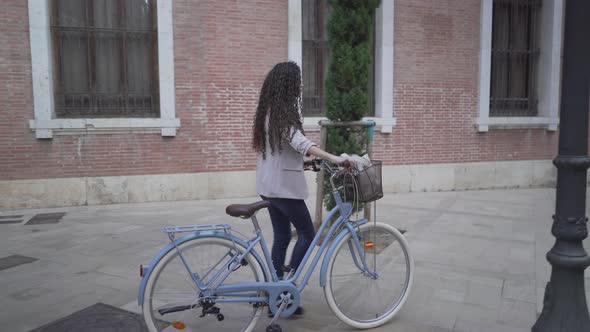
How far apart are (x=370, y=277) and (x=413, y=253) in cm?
232

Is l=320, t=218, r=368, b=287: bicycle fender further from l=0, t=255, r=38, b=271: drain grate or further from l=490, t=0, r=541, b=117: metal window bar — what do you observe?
l=490, t=0, r=541, b=117: metal window bar

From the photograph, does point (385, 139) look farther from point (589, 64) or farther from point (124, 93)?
point (589, 64)

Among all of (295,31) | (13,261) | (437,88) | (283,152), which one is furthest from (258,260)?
(437,88)

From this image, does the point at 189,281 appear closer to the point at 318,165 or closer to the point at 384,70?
the point at 318,165

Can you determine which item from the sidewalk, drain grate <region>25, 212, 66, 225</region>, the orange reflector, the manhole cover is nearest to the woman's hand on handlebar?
the sidewalk

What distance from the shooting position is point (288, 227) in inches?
152

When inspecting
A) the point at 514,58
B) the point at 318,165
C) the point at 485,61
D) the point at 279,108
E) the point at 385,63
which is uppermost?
the point at 514,58

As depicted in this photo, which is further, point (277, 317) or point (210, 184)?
point (210, 184)

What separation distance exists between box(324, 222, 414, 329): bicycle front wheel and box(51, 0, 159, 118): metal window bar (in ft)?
22.3

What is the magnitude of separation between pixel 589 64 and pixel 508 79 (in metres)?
9.54

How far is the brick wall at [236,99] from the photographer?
8609mm

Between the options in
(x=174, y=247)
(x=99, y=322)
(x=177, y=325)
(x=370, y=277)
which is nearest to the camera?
(x=174, y=247)

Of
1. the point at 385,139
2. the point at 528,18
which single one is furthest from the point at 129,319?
the point at 528,18

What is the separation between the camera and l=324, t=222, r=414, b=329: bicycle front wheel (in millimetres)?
3602
